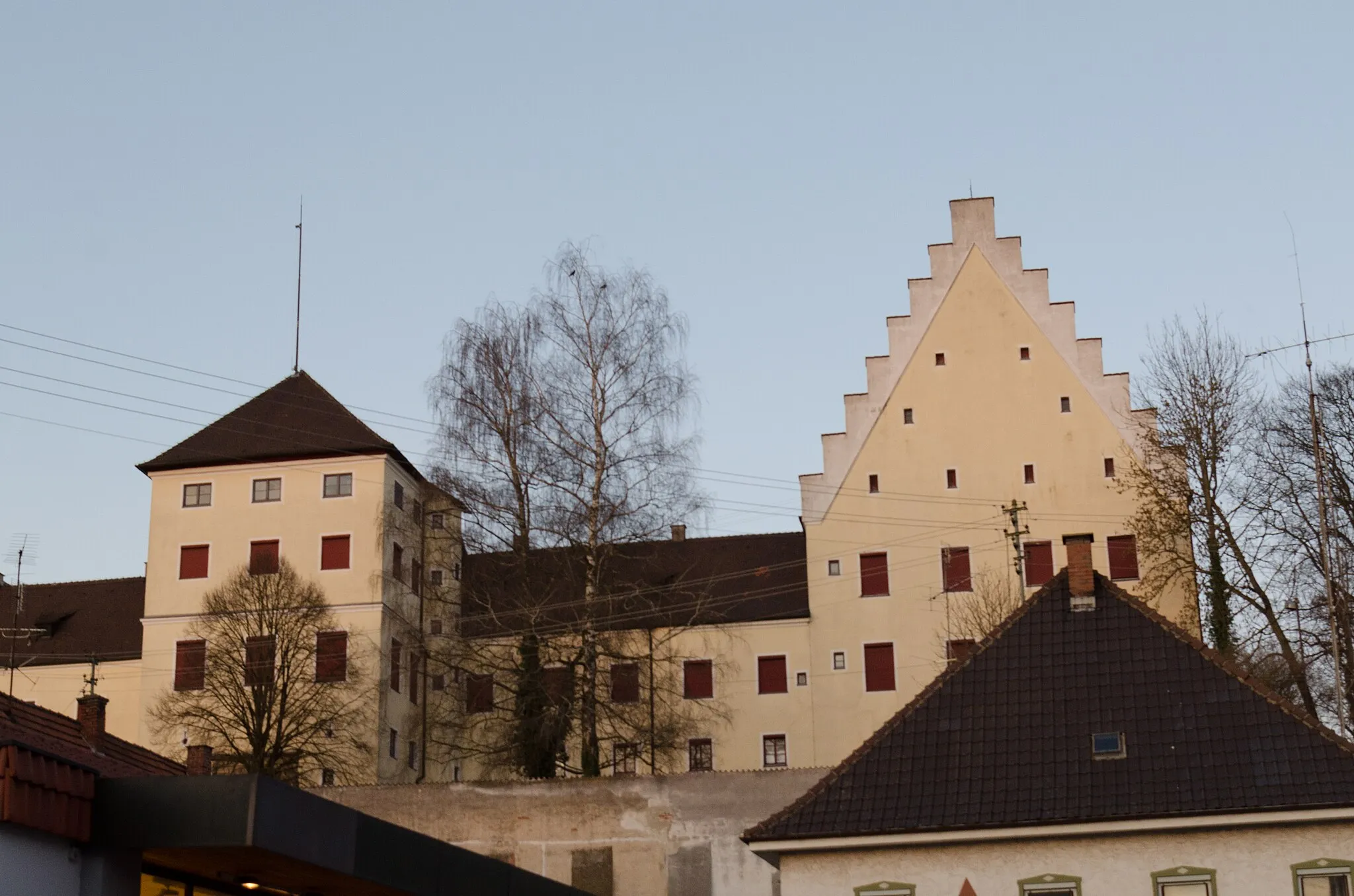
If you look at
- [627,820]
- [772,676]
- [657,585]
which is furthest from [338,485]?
[627,820]

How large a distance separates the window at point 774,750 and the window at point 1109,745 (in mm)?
25819

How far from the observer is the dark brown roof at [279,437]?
57.1 meters

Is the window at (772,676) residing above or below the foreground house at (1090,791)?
above

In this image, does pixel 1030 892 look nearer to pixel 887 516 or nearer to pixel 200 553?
pixel 887 516

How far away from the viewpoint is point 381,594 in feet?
179

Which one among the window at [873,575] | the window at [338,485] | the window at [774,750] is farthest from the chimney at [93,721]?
the window at [873,575]

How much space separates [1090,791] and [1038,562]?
26.3 m

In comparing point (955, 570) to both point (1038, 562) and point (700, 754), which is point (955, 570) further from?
point (700, 754)

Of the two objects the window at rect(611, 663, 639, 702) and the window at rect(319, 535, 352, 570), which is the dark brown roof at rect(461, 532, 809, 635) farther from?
the window at rect(319, 535, 352, 570)

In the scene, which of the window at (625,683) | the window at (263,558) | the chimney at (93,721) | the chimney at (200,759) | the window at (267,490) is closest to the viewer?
the chimney at (93,721)

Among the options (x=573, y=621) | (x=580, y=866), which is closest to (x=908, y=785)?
(x=580, y=866)

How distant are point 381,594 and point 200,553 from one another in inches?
236

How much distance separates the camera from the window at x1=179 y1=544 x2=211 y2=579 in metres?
56.2

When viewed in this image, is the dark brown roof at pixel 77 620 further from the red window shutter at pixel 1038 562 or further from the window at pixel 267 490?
the red window shutter at pixel 1038 562
